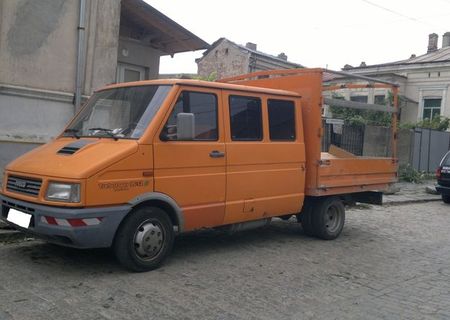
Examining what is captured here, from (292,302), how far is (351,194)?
396 centimetres

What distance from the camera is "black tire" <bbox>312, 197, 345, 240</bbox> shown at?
25.7ft

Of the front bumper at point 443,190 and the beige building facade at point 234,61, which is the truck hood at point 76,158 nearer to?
the front bumper at point 443,190

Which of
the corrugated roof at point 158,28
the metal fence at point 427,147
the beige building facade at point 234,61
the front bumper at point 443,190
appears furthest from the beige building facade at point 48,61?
the beige building facade at point 234,61

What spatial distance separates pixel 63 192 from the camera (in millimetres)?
5074

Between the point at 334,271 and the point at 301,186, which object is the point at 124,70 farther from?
the point at 334,271

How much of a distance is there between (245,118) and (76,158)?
92.2 inches

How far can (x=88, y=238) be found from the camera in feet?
16.7

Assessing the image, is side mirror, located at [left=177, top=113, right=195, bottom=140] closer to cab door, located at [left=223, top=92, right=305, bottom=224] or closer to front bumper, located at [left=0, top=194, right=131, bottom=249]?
cab door, located at [left=223, top=92, right=305, bottom=224]

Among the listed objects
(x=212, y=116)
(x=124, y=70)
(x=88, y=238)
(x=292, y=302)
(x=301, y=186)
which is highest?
(x=124, y=70)

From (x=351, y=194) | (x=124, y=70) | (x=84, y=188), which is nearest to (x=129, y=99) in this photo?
Answer: (x=84, y=188)

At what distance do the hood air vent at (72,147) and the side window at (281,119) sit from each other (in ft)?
8.48

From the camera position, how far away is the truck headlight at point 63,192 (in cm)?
501

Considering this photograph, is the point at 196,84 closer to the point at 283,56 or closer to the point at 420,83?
the point at 420,83

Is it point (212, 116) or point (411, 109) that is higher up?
point (411, 109)
